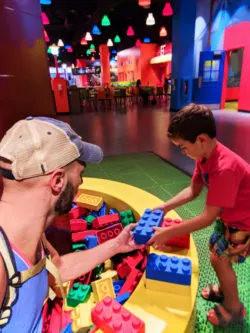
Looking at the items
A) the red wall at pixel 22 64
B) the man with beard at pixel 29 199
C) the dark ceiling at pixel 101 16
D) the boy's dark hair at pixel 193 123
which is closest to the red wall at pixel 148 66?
the dark ceiling at pixel 101 16

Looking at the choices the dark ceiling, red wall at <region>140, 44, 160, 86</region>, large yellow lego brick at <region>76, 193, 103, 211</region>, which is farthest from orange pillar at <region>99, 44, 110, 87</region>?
large yellow lego brick at <region>76, 193, 103, 211</region>

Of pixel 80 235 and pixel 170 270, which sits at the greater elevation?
pixel 170 270

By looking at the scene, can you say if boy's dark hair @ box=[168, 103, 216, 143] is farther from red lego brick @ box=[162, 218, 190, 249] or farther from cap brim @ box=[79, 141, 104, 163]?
red lego brick @ box=[162, 218, 190, 249]

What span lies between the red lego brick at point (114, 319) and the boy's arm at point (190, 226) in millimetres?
388

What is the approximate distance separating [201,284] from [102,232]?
34.3 inches

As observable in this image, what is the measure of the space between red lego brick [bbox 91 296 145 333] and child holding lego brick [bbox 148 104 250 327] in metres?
0.40

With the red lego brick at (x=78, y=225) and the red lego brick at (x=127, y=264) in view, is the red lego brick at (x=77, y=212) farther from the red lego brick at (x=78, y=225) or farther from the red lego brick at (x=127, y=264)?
the red lego brick at (x=127, y=264)

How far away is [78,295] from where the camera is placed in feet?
5.42

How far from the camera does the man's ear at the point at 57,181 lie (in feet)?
2.78

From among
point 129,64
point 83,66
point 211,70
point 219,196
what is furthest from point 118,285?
point 83,66

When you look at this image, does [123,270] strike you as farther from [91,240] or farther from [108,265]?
[91,240]

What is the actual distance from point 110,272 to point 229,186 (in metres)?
1.22

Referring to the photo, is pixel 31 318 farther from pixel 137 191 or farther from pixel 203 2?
pixel 203 2

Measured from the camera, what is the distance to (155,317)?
1.13m
